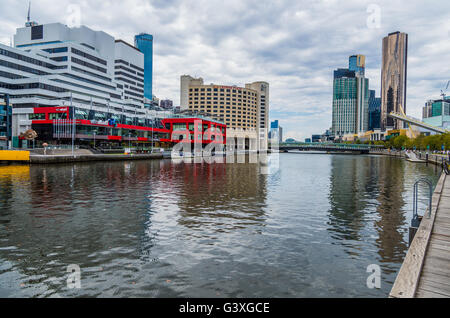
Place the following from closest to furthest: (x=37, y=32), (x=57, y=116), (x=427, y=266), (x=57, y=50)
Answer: (x=427, y=266)
(x=57, y=116)
(x=57, y=50)
(x=37, y=32)

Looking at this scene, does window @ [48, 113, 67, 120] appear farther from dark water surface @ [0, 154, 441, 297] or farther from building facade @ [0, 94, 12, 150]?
dark water surface @ [0, 154, 441, 297]

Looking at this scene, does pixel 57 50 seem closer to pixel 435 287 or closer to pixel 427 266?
pixel 427 266

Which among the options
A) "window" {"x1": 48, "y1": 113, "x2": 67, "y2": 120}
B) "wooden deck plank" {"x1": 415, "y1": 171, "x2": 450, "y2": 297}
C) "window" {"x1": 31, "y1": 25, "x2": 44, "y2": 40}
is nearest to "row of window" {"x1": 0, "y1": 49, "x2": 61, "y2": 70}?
"window" {"x1": 31, "y1": 25, "x2": 44, "y2": 40}

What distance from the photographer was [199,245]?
13570mm

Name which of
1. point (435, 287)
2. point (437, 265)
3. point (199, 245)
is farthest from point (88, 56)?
point (435, 287)

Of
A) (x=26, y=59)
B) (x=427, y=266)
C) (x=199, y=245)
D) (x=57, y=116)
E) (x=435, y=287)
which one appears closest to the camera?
(x=435, y=287)

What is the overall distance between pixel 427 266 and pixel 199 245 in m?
8.32

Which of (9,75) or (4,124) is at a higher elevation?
(9,75)

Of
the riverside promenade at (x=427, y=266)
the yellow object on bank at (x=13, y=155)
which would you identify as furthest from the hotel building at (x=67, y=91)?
the riverside promenade at (x=427, y=266)

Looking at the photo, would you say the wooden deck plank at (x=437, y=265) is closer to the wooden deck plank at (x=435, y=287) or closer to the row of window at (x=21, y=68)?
the wooden deck plank at (x=435, y=287)

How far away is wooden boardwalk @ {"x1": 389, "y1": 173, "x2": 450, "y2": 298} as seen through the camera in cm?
759

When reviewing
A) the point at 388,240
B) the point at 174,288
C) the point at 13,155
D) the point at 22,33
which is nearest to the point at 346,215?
the point at 388,240

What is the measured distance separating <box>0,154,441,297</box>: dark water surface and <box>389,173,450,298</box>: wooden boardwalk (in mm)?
1120
